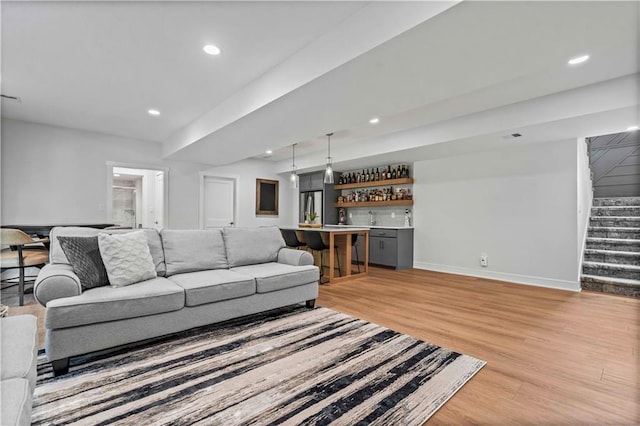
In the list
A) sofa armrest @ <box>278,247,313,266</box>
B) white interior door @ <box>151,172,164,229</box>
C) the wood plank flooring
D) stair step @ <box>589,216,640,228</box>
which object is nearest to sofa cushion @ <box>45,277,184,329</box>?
sofa armrest @ <box>278,247,313,266</box>

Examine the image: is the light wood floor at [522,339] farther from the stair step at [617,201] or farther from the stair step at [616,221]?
the stair step at [617,201]

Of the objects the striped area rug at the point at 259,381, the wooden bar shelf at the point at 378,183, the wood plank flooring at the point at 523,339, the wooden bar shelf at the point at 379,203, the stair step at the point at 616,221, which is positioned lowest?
the wood plank flooring at the point at 523,339

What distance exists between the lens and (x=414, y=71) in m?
2.35

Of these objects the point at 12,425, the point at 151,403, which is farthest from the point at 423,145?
the point at 12,425

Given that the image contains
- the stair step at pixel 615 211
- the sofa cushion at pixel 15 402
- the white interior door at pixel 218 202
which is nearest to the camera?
the sofa cushion at pixel 15 402

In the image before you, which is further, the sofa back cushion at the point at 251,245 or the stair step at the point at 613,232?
the stair step at the point at 613,232

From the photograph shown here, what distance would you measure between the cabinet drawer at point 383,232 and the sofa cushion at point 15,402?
17.8 ft

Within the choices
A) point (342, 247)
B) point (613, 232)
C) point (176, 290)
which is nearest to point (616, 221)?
point (613, 232)

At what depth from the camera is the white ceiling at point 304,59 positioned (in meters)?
1.85

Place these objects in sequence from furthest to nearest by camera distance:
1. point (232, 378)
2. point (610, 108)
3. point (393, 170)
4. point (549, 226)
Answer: point (393, 170) < point (549, 226) < point (610, 108) < point (232, 378)

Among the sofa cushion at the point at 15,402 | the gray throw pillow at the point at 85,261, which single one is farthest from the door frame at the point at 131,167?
the sofa cushion at the point at 15,402

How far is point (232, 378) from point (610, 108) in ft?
14.4

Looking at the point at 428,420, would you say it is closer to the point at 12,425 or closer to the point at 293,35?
the point at 12,425

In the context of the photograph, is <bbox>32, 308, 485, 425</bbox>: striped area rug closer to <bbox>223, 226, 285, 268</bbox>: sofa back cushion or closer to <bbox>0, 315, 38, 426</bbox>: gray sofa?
<bbox>0, 315, 38, 426</bbox>: gray sofa
